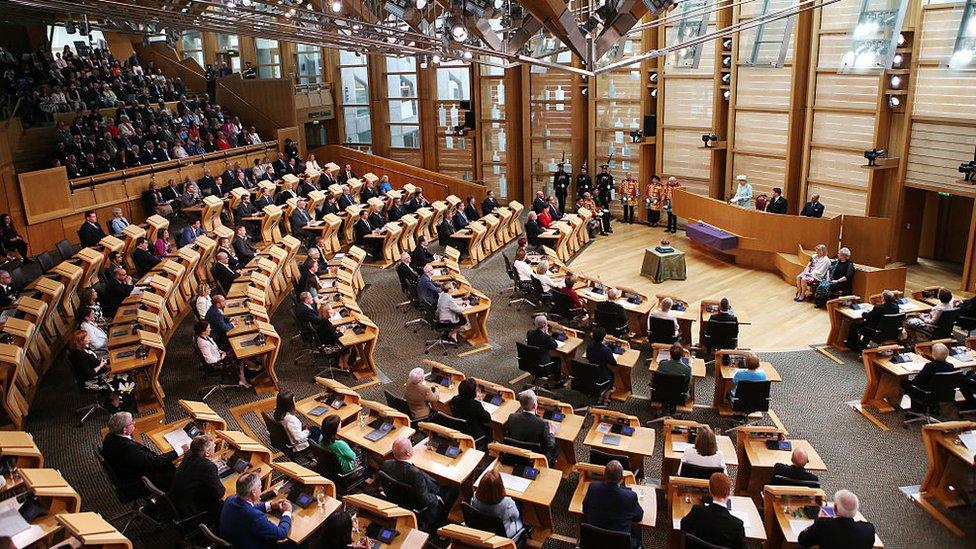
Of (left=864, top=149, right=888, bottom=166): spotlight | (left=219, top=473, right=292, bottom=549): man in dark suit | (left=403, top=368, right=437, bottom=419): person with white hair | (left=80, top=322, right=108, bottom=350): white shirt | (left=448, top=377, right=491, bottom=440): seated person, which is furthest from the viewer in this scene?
(left=864, top=149, right=888, bottom=166): spotlight

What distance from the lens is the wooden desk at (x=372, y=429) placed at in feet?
24.6

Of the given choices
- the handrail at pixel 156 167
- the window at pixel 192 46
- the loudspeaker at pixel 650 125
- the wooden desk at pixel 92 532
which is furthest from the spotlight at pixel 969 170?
the window at pixel 192 46

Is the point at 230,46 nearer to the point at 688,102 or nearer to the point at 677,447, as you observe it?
the point at 688,102

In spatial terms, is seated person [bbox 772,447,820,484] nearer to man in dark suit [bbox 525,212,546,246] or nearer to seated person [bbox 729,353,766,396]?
seated person [bbox 729,353,766,396]

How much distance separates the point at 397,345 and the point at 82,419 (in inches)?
177

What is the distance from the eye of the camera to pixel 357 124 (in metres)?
25.4

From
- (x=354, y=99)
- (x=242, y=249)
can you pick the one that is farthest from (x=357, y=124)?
(x=242, y=249)

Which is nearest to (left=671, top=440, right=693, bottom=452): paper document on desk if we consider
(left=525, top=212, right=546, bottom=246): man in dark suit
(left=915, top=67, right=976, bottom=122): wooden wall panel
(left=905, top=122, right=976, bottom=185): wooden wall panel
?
(left=525, top=212, right=546, bottom=246): man in dark suit

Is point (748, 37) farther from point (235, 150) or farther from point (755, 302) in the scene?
point (235, 150)

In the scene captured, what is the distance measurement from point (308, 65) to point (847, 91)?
55.4ft

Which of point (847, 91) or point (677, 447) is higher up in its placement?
point (847, 91)

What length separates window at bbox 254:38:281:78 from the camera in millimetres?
25625

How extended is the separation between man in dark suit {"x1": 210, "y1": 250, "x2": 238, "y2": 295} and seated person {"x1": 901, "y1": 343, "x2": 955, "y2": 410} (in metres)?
10.1

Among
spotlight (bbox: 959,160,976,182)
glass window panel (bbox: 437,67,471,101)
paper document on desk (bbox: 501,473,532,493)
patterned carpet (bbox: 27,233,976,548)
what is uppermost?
glass window panel (bbox: 437,67,471,101)
